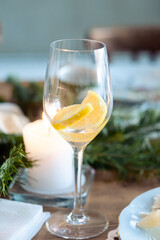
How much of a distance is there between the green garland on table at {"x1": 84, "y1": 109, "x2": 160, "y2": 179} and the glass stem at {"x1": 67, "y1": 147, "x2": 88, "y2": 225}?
16 centimetres

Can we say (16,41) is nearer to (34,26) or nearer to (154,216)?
(34,26)

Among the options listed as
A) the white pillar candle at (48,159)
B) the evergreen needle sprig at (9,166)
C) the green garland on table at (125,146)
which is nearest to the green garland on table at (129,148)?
the green garland on table at (125,146)

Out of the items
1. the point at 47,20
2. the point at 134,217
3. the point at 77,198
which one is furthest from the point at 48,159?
the point at 47,20

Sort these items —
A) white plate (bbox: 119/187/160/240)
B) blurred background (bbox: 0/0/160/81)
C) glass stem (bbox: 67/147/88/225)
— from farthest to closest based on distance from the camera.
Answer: blurred background (bbox: 0/0/160/81)
glass stem (bbox: 67/147/88/225)
white plate (bbox: 119/187/160/240)

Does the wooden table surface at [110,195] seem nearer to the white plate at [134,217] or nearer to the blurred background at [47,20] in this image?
the white plate at [134,217]

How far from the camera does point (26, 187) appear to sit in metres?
0.73

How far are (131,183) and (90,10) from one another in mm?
3306

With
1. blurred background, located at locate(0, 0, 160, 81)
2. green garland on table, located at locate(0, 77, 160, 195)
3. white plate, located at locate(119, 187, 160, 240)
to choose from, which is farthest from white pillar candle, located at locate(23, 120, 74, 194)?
blurred background, located at locate(0, 0, 160, 81)

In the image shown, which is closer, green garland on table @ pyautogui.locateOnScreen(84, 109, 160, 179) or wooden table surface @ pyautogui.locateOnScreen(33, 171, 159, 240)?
wooden table surface @ pyautogui.locateOnScreen(33, 171, 159, 240)

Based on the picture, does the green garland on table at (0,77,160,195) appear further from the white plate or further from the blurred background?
the blurred background

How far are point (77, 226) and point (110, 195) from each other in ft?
Result: 0.39

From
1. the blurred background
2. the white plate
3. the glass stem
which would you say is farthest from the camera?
the blurred background

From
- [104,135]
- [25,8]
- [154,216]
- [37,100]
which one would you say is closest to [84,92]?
[154,216]

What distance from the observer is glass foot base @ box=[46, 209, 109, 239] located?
24.3 inches
